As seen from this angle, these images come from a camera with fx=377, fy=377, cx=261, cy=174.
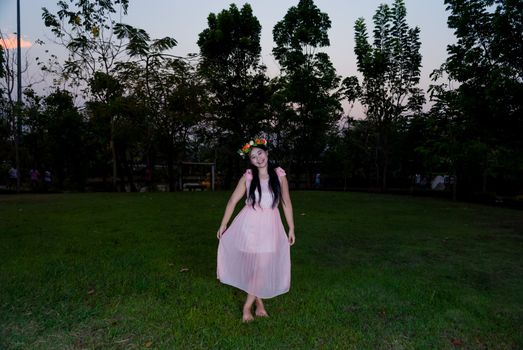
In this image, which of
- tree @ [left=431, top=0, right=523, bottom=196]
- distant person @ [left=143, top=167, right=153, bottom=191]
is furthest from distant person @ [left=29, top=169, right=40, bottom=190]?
tree @ [left=431, top=0, right=523, bottom=196]

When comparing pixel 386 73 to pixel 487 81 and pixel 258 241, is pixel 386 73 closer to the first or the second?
pixel 487 81

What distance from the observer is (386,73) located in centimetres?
2325

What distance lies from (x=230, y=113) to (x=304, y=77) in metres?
5.27

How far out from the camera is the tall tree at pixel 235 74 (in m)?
23.5

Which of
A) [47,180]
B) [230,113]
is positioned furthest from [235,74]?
[47,180]

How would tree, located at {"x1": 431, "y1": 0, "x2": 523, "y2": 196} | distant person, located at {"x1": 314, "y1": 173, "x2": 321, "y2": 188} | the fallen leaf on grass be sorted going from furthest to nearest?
distant person, located at {"x1": 314, "y1": 173, "x2": 321, "y2": 188} < tree, located at {"x1": 431, "y1": 0, "x2": 523, "y2": 196} < the fallen leaf on grass

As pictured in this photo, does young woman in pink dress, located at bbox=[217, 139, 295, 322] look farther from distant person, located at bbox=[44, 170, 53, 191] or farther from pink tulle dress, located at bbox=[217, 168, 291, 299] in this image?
distant person, located at bbox=[44, 170, 53, 191]

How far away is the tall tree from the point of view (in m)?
23.5

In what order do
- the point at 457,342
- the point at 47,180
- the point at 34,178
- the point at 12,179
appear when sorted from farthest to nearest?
the point at 47,180 → the point at 12,179 → the point at 34,178 → the point at 457,342

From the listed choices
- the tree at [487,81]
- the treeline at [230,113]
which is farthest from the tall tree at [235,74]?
the tree at [487,81]

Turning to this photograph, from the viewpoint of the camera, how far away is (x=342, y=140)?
26172mm

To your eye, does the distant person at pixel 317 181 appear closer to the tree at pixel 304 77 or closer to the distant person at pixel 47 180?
the tree at pixel 304 77

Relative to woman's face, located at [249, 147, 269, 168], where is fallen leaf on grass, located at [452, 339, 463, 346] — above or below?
below

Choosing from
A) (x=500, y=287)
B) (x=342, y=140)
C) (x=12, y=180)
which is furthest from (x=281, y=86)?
(x=500, y=287)
